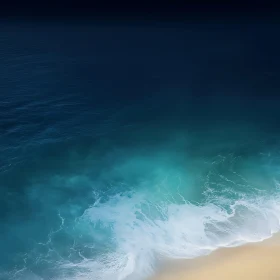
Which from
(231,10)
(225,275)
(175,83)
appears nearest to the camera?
(225,275)

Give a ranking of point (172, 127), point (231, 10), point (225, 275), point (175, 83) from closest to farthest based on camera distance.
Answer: point (225, 275) < point (172, 127) < point (175, 83) < point (231, 10)

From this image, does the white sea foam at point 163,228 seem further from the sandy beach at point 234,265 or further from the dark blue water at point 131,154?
the sandy beach at point 234,265

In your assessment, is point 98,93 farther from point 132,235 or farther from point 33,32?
point 33,32

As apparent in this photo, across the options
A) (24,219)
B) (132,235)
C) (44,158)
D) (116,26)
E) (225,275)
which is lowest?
(225,275)

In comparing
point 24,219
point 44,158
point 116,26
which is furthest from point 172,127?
point 116,26

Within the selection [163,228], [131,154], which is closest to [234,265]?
[163,228]

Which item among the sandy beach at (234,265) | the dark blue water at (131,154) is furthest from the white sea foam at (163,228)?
the sandy beach at (234,265)

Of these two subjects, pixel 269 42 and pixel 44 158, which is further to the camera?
pixel 269 42
